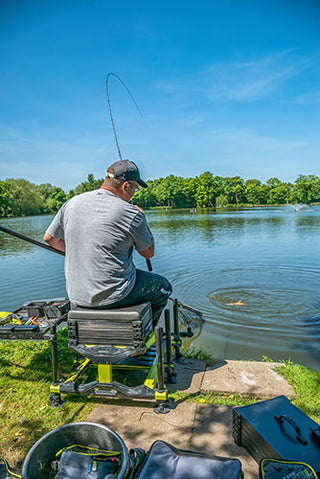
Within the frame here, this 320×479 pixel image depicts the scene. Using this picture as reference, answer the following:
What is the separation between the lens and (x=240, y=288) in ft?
30.5

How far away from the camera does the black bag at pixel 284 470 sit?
1898 mm

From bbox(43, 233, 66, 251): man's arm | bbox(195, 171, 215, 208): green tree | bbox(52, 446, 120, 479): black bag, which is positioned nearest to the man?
bbox(43, 233, 66, 251): man's arm

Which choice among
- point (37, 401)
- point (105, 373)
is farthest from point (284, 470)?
point (37, 401)

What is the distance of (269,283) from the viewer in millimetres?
9664

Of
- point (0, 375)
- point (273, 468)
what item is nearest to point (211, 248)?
point (0, 375)

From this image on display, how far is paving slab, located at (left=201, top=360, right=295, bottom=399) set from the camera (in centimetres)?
324

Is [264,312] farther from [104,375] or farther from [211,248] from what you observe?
[211,248]

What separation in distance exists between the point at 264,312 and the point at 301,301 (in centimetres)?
124

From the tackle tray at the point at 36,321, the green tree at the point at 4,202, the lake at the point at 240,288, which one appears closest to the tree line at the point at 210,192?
the green tree at the point at 4,202

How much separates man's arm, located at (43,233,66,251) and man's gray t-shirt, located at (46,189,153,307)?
35 cm

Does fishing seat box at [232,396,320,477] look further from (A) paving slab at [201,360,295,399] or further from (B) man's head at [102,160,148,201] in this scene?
(B) man's head at [102,160,148,201]

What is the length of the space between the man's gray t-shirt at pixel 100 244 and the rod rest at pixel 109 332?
0.43ft

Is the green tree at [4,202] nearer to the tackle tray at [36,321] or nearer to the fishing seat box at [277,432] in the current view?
the tackle tray at [36,321]

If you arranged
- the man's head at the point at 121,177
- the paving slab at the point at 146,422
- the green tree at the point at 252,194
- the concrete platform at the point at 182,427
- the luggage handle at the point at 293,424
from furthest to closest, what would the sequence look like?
the green tree at the point at 252,194
the man's head at the point at 121,177
the paving slab at the point at 146,422
the concrete platform at the point at 182,427
the luggage handle at the point at 293,424
